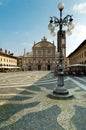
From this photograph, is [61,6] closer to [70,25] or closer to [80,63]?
[70,25]

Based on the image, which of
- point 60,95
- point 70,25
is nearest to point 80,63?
point 70,25

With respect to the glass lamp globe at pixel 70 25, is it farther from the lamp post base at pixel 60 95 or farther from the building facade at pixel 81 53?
the building facade at pixel 81 53

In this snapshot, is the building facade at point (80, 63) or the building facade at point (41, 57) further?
the building facade at point (41, 57)

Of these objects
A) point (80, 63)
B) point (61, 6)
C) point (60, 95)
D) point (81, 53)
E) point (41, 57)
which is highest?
point (41, 57)

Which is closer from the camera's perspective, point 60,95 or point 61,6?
point 60,95

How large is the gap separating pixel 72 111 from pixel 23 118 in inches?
79.2

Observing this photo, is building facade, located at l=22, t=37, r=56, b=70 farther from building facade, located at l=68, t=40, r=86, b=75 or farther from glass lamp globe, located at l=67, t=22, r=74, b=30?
glass lamp globe, located at l=67, t=22, r=74, b=30

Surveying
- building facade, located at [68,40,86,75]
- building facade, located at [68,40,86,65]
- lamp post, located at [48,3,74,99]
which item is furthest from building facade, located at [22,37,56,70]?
lamp post, located at [48,3,74,99]

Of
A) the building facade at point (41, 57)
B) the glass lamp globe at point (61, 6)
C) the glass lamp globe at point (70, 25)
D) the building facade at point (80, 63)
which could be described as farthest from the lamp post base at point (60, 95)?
the building facade at point (41, 57)

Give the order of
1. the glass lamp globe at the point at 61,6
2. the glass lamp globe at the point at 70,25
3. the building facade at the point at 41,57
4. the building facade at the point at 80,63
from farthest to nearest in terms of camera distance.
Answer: the building facade at the point at 41,57
the building facade at the point at 80,63
the glass lamp globe at the point at 70,25
the glass lamp globe at the point at 61,6

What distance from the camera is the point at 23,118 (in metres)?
5.14

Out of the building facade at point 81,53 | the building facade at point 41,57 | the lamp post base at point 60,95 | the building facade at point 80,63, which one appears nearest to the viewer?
the lamp post base at point 60,95

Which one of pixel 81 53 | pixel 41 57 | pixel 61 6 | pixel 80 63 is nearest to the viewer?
pixel 61 6

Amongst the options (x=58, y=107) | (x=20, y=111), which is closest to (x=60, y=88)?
(x=58, y=107)
